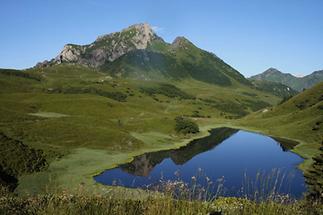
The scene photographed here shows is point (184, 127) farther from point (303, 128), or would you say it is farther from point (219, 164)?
point (219, 164)

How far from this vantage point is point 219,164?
104 metres

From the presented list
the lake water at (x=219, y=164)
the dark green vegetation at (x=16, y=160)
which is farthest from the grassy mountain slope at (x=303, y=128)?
the dark green vegetation at (x=16, y=160)

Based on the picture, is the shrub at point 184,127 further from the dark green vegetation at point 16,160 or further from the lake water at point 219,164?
the dark green vegetation at point 16,160

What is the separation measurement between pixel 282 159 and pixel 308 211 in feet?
339

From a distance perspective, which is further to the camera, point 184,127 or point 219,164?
point 184,127

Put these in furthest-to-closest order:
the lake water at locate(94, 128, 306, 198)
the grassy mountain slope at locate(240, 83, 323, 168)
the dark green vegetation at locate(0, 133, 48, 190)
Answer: the grassy mountain slope at locate(240, 83, 323, 168), the lake water at locate(94, 128, 306, 198), the dark green vegetation at locate(0, 133, 48, 190)

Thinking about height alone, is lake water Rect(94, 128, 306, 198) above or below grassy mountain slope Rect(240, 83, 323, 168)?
below

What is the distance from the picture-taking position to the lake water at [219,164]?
7650 centimetres

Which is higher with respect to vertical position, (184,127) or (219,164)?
(184,127)

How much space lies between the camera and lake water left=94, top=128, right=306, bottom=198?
76500mm

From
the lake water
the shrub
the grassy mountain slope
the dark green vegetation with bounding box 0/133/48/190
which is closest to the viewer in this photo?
the dark green vegetation with bounding box 0/133/48/190

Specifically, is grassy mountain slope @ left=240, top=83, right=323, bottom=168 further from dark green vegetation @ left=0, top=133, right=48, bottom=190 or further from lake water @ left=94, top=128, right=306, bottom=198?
dark green vegetation @ left=0, top=133, right=48, bottom=190

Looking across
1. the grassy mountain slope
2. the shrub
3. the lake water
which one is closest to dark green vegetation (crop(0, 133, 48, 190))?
the lake water

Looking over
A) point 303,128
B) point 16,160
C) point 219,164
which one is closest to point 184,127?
point 303,128
